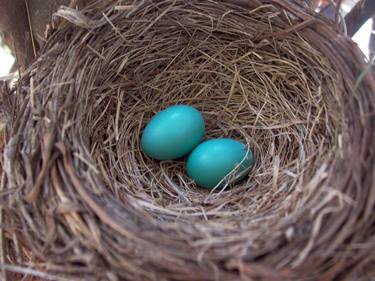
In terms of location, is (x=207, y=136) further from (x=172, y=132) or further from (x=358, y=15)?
(x=358, y=15)

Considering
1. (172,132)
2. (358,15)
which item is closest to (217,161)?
(172,132)

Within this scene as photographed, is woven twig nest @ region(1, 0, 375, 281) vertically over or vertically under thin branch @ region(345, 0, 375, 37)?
under

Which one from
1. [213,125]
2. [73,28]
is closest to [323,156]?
[213,125]

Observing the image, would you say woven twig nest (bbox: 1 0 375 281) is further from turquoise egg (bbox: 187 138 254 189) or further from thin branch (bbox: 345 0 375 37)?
thin branch (bbox: 345 0 375 37)

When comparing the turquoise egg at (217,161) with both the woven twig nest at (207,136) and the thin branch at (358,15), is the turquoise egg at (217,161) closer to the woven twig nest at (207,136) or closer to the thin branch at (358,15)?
the woven twig nest at (207,136)

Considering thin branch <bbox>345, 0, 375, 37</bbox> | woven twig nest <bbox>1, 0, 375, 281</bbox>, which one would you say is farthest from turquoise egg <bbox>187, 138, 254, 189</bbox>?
thin branch <bbox>345, 0, 375, 37</bbox>
